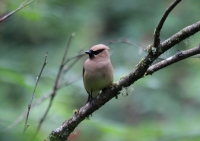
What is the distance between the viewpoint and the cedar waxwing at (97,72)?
4793mm

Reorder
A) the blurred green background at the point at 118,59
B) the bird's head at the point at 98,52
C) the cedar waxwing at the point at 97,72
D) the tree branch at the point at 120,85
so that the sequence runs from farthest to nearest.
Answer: the blurred green background at the point at 118,59 < the bird's head at the point at 98,52 < the cedar waxwing at the point at 97,72 < the tree branch at the point at 120,85

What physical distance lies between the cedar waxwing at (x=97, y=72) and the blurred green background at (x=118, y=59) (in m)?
0.90

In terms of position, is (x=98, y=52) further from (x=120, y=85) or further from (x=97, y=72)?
(x=120, y=85)

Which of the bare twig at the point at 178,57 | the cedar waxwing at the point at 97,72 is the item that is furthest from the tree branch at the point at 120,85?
the cedar waxwing at the point at 97,72

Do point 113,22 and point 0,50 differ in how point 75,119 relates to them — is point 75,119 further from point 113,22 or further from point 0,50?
point 113,22

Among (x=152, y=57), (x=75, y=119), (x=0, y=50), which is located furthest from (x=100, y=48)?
(x=0, y=50)

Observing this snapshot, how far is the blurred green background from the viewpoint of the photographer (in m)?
6.90

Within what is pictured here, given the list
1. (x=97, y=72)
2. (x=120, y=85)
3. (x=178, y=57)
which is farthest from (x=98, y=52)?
(x=178, y=57)

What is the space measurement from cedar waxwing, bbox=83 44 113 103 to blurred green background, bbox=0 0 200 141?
2.97 feet

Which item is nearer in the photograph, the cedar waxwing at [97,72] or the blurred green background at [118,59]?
the cedar waxwing at [97,72]

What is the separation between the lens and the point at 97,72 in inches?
198

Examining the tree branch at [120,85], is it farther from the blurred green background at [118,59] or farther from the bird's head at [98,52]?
the blurred green background at [118,59]

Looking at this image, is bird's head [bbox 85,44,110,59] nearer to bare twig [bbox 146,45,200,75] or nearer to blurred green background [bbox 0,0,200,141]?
blurred green background [bbox 0,0,200,141]

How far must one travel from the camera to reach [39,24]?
10836mm
